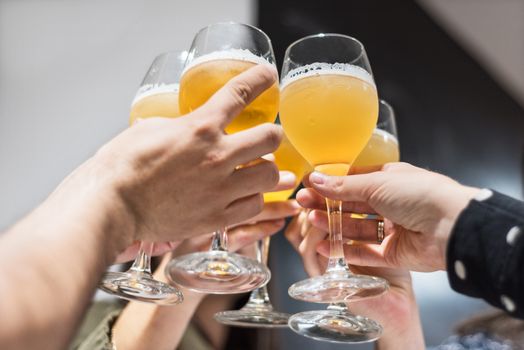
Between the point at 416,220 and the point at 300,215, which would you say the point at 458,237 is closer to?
the point at 416,220

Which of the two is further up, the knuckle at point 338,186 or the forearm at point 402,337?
the knuckle at point 338,186

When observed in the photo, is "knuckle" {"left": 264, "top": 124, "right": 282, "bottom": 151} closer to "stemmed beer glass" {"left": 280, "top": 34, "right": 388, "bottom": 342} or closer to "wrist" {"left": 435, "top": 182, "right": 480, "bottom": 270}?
"stemmed beer glass" {"left": 280, "top": 34, "right": 388, "bottom": 342}

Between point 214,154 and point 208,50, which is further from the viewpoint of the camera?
point 208,50

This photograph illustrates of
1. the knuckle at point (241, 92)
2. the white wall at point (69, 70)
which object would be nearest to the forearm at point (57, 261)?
the knuckle at point (241, 92)

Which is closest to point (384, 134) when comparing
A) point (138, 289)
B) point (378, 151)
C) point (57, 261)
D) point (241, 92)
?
point (378, 151)

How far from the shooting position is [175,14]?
283 cm

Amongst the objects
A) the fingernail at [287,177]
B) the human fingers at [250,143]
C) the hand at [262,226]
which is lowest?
the hand at [262,226]

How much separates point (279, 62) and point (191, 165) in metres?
1.84

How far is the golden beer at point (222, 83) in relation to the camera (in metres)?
0.93

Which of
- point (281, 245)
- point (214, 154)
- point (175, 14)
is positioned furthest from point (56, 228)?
point (175, 14)

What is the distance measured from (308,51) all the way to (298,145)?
191 millimetres

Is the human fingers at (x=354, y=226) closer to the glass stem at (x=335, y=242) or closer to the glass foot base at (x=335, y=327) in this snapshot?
the glass stem at (x=335, y=242)

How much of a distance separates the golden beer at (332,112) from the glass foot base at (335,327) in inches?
11.2

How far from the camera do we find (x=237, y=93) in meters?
0.83
